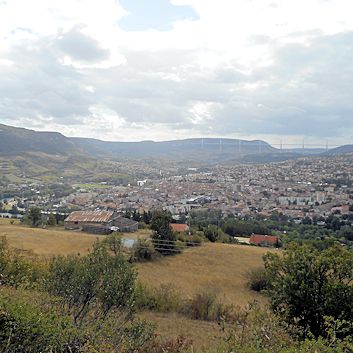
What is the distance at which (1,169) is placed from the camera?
397 feet

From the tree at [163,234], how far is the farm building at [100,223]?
661cm

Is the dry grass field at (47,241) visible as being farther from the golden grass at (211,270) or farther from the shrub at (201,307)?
the shrub at (201,307)

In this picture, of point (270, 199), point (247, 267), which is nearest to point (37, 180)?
point (270, 199)

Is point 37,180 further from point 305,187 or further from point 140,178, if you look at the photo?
point 305,187

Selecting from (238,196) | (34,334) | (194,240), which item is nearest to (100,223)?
(194,240)

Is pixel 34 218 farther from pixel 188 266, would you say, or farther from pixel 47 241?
pixel 188 266

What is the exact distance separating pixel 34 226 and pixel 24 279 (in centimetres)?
2765

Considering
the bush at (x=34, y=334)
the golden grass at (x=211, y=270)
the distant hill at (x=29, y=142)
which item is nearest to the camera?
the bush at (x=34, y=334)

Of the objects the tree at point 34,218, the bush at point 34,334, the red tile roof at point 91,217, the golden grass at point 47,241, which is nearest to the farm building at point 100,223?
the red tile roof at point 91,217

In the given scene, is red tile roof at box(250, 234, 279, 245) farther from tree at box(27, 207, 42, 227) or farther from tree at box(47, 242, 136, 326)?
tree at box(47, 242, 136, 326)

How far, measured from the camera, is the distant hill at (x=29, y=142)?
6328 inches

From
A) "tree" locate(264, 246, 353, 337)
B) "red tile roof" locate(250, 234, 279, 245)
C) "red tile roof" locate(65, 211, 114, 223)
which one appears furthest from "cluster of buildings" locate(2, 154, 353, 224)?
"tree" locate(264, 246, 353, 337)

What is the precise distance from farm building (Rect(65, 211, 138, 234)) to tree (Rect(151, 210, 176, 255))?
21.7 feet

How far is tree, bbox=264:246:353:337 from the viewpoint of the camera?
36.4 feet
